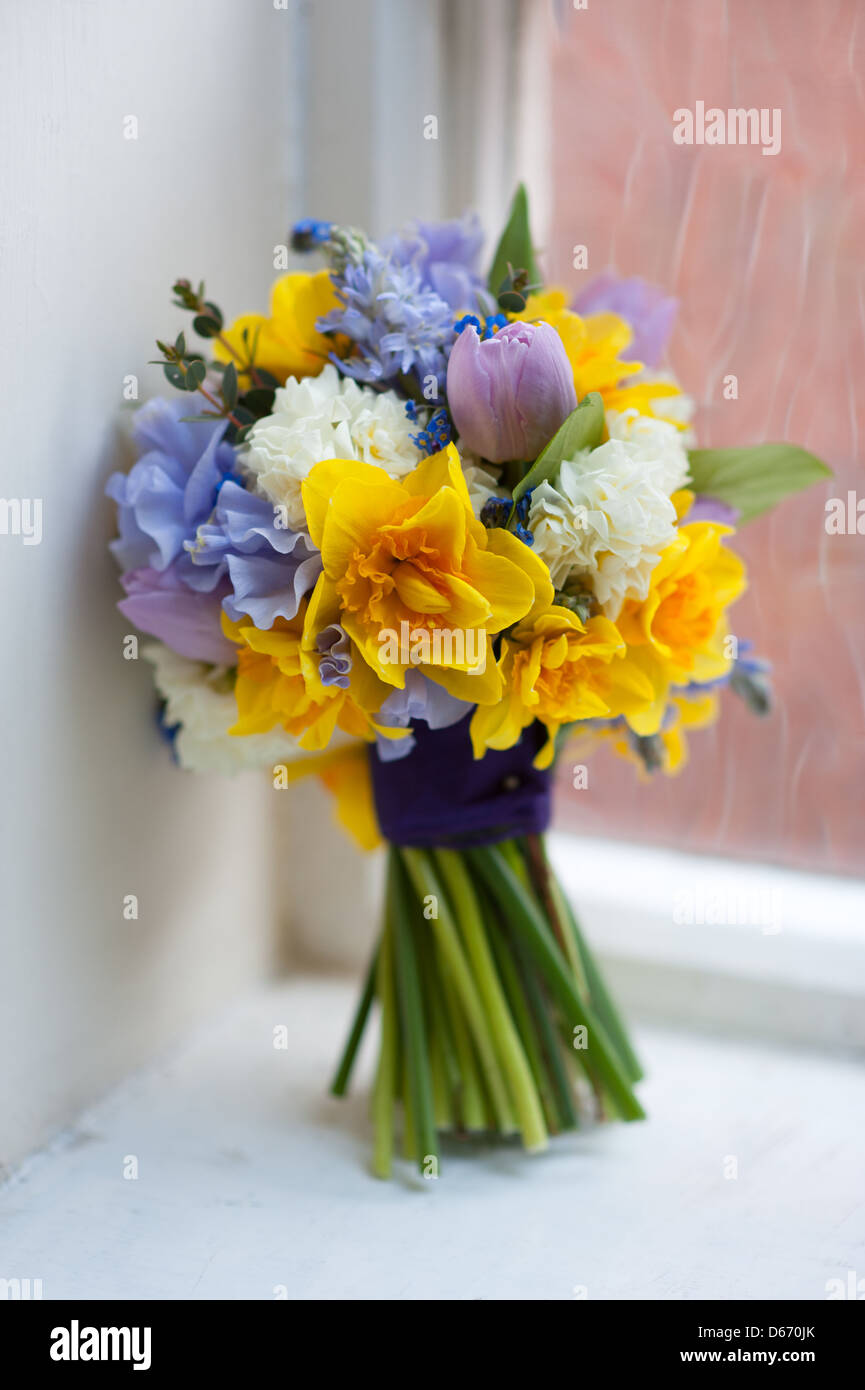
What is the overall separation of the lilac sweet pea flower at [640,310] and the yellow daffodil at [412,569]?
0.27 metres

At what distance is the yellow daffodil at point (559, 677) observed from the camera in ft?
2.13

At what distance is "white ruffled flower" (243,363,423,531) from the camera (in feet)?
2.12

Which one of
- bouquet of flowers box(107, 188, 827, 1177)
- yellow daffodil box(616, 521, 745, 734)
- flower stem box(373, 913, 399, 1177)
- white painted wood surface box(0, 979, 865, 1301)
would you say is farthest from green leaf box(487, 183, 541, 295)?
white painted wood surface box(0, 979, 865, 1301)

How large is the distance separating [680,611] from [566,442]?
0.12m

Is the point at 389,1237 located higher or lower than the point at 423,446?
lower

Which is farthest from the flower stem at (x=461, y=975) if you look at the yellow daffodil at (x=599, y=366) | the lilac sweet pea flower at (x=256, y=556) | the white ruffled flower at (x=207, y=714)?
the yellow daffodil at (x=599, y=366)

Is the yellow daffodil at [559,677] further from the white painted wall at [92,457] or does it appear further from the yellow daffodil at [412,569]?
the white painted wall at [92,457]

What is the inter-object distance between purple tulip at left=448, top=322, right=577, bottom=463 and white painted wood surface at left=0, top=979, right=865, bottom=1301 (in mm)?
484

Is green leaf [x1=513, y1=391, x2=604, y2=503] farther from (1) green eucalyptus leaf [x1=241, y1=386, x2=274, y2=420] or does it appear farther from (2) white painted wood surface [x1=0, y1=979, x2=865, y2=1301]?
(2) white painted wood surface [x1=0, y1=979, x2=865, y2=1301]
